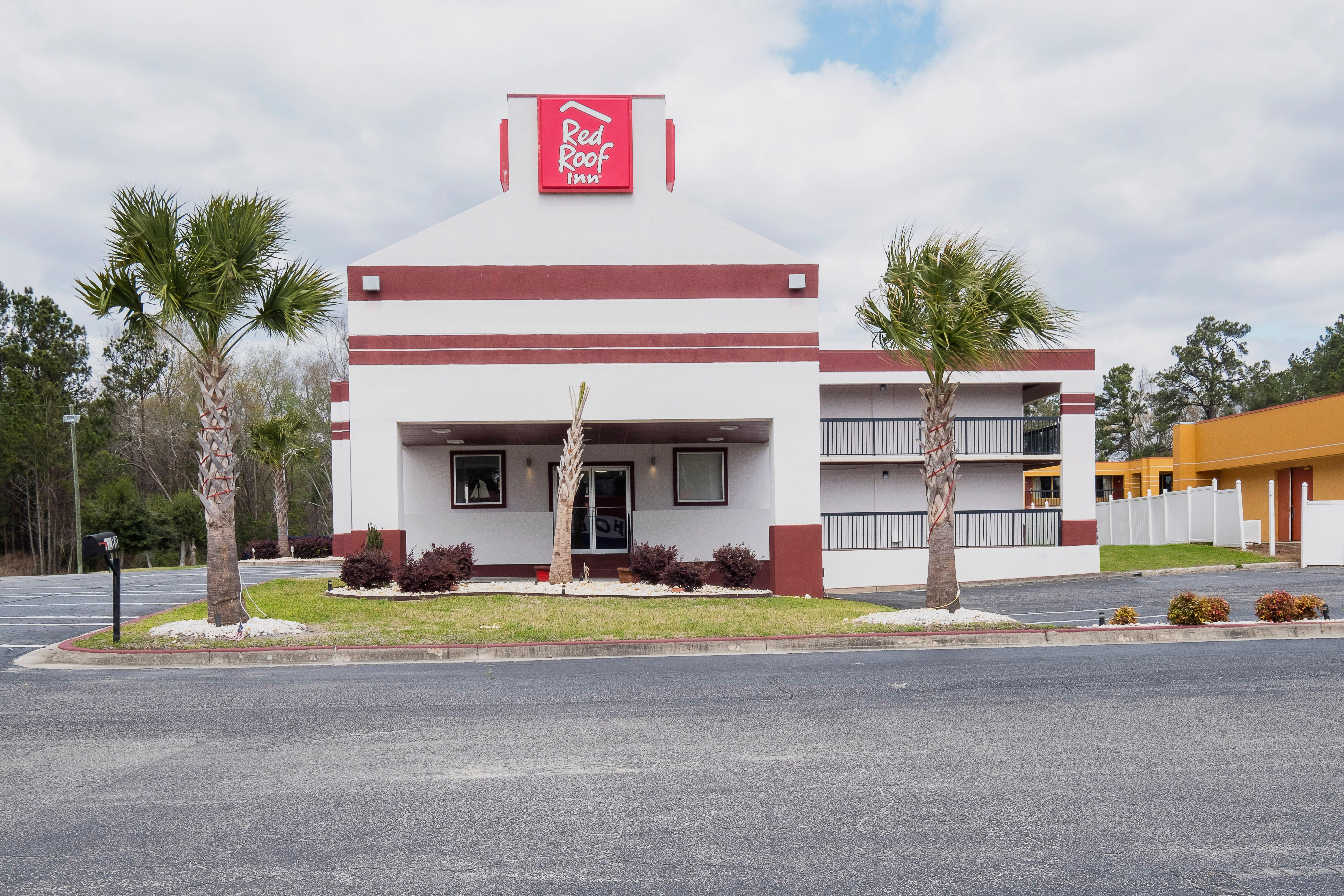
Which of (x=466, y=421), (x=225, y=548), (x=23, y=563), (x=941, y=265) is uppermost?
(x=941, y=265)

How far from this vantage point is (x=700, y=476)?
22.9 meters

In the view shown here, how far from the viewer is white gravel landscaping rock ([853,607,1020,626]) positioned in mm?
12961

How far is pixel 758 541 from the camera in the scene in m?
22.5

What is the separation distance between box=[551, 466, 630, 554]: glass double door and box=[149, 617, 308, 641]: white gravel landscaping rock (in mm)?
10051

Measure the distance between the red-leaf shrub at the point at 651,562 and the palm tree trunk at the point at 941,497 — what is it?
19.0ft

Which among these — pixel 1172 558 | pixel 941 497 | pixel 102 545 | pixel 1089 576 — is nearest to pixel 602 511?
pixel 941 497

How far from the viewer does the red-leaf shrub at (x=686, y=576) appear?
17.6 meters

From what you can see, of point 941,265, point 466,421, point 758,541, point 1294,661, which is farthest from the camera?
point 758,541

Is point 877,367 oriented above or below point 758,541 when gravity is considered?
above

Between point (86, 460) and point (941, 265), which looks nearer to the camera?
point (941, 265)

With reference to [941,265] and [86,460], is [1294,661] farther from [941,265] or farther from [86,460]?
[86,460]

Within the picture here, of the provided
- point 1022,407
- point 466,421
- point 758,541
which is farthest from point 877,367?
point 466,421

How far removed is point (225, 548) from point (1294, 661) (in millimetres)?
13148

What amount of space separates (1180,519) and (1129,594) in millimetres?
15423
